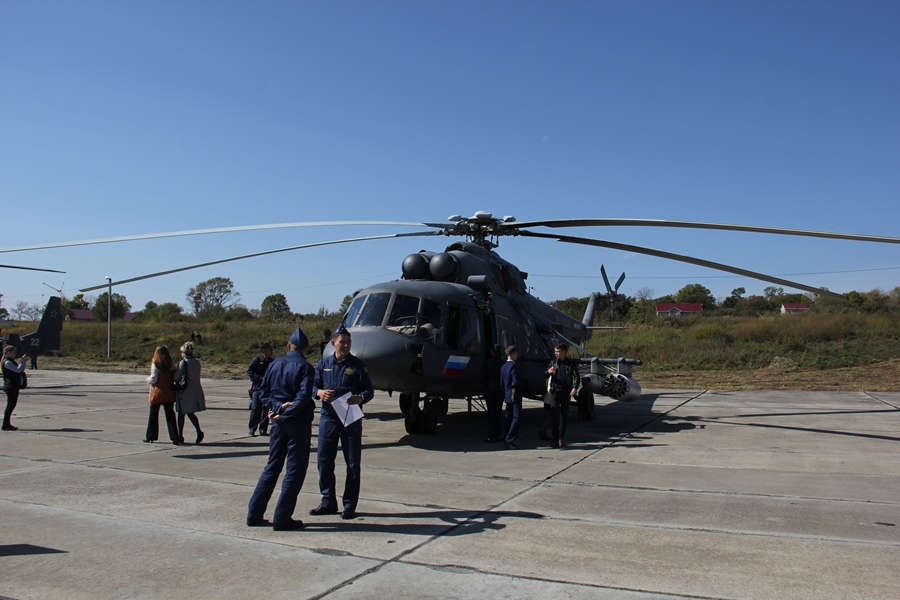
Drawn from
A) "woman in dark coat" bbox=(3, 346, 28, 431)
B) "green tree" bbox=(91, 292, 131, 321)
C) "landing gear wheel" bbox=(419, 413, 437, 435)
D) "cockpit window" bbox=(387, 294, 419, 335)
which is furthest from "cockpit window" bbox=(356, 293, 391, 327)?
"green tree" bbox=(91, 292, 131, 321)

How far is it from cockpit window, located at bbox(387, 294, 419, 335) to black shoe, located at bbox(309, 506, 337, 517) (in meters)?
4.68

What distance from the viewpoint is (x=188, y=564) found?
14.8 feet

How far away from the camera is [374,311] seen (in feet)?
34.9

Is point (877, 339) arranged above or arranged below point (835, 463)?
above

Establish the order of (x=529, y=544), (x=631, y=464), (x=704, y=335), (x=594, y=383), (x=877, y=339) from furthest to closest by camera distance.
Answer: (x=704, y=335)
(x=877, y=339)
(x=594, y=383)
(x=631, y=464)
(x=529, y=544)

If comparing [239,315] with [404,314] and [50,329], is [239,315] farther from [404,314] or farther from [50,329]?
[404,314]

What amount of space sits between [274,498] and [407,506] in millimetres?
1326

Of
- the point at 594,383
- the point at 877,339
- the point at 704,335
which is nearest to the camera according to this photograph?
the point at 594,383

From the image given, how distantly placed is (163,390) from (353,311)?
318 cm

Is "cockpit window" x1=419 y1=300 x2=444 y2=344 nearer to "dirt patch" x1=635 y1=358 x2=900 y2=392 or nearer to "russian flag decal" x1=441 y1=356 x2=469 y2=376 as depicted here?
"russian flag decal" x1=441 y1=356 x2=469 y2=376

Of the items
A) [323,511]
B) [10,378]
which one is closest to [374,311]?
[323,511]

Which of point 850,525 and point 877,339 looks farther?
point 877,339

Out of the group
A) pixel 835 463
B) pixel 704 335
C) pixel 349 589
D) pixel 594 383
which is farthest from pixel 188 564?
pixel 704 335

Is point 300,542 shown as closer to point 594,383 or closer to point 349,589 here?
point 349,589
